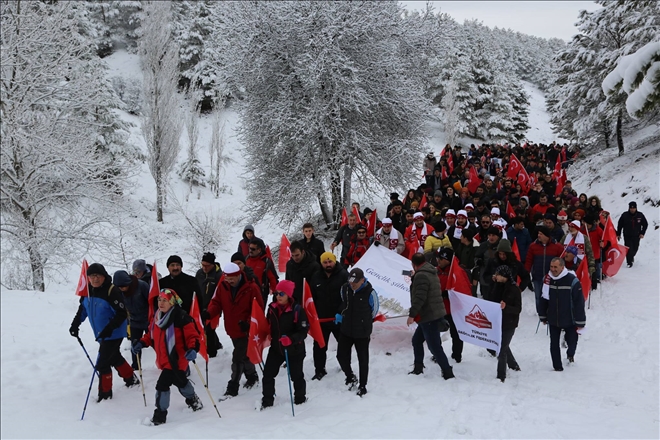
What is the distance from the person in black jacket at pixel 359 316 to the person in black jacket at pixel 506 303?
1.86m

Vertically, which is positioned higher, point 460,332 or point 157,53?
point 157,53

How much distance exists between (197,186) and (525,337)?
2831 cm

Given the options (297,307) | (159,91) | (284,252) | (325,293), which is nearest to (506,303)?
(325,293)

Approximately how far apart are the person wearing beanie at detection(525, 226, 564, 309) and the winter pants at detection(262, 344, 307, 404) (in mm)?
5181

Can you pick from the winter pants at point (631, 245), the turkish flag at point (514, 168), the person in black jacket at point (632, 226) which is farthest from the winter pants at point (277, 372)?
the turkish flag at point (514, 168)

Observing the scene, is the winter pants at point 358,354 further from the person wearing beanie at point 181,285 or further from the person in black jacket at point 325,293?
the person wearing beanie at point 181,285

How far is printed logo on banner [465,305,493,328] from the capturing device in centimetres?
669

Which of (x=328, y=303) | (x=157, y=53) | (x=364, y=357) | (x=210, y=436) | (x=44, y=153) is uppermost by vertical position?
(x=157, y=53)

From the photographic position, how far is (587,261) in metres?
9.24

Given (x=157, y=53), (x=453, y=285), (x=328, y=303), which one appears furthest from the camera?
(x=157, y=53)

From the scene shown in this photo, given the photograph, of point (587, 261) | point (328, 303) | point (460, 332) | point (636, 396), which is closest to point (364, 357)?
point (328, 303)

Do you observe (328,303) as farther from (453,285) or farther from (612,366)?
(612,366)

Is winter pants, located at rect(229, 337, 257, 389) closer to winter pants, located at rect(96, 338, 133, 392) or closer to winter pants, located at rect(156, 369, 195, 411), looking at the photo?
winter pants, located at rect(156, 369, 195, 411)

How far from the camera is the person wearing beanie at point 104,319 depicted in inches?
246
